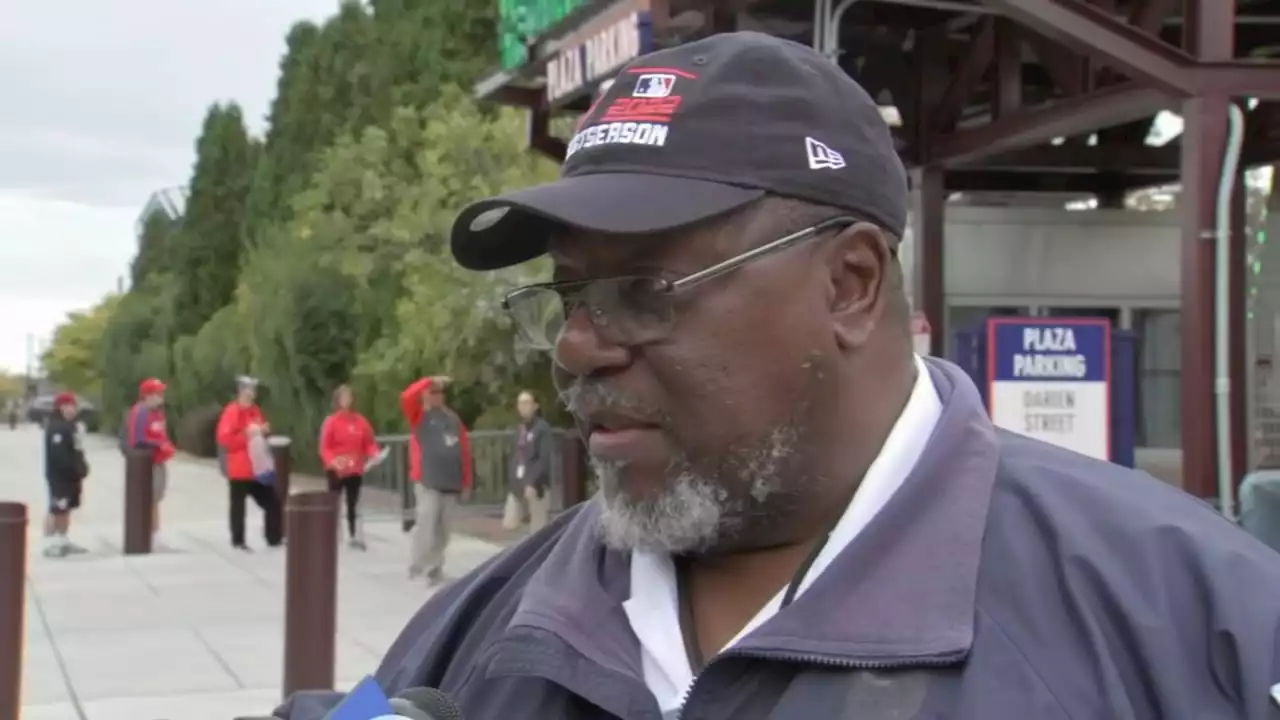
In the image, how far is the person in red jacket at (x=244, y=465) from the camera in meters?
14.6

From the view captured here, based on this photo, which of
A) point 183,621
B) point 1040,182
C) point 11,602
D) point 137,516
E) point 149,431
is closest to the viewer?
point 11,602

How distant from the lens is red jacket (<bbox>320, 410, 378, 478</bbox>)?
14812 millimetres

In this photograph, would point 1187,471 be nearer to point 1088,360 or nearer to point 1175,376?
point 1088,360

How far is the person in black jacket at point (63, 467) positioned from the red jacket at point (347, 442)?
7.32 feet

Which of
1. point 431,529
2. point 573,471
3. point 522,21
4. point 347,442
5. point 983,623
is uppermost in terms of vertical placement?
point 522,21

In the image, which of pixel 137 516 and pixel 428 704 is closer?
pixel 428 704

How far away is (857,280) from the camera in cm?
177

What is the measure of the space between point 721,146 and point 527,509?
15.0m

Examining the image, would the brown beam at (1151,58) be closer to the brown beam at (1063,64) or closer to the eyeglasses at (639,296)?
the brown beam at (1063,64)

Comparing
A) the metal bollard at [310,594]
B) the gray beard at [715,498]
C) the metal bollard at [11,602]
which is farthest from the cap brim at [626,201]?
the metal bollard at [310,594]

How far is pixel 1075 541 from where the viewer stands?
5.22ft

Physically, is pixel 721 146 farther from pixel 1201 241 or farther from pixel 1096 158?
pixel 1096 158

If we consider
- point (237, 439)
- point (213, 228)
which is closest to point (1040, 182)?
point (237, 439)

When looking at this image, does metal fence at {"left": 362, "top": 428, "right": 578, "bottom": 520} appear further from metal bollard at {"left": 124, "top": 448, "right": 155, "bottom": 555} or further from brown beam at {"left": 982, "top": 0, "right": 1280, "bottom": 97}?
brown beam at {"left": 982, "top": 0, "right": 1280, "bottom": 97}
